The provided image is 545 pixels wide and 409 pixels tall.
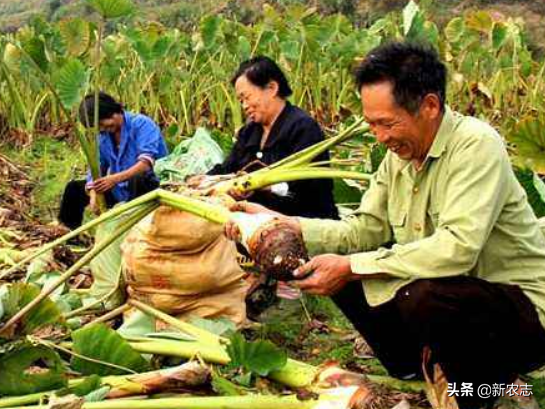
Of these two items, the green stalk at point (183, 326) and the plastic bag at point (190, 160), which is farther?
the plastic bag at point (190, 160)

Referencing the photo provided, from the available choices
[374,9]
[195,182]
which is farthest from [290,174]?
[374,9]

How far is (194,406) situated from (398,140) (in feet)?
2.49

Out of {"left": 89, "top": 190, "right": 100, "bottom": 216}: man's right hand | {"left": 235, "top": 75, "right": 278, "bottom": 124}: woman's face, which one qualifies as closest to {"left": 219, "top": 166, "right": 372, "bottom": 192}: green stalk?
{"left": 235, "top": 75, "right": 278, "bottom": 124}: woman's face

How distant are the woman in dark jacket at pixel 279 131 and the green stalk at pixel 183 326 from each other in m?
0.65

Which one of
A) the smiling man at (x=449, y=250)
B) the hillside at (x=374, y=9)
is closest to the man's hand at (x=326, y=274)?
the smiling man at (x=449, y=250)

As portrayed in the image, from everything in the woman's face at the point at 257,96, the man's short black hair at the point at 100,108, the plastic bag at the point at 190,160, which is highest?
the woman's face at the point at 257,96

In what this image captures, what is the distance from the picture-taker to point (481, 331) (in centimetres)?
199

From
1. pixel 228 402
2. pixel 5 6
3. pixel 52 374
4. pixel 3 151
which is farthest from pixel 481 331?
pixel 5 6

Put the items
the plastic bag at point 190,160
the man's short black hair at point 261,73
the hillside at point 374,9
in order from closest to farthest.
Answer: the man's short black hair at point 261,73 → the plastic bag at point 190,160 → the hillside at point 374,9

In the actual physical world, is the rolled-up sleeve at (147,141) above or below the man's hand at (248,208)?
below

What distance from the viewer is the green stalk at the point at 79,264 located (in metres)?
2.09

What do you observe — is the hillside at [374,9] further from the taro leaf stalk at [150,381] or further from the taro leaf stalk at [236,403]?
the taro leaf stalk at [236,403]

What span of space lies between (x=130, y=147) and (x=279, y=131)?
3.40 feet

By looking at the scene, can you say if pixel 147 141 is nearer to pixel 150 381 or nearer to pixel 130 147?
pixel 130 147
